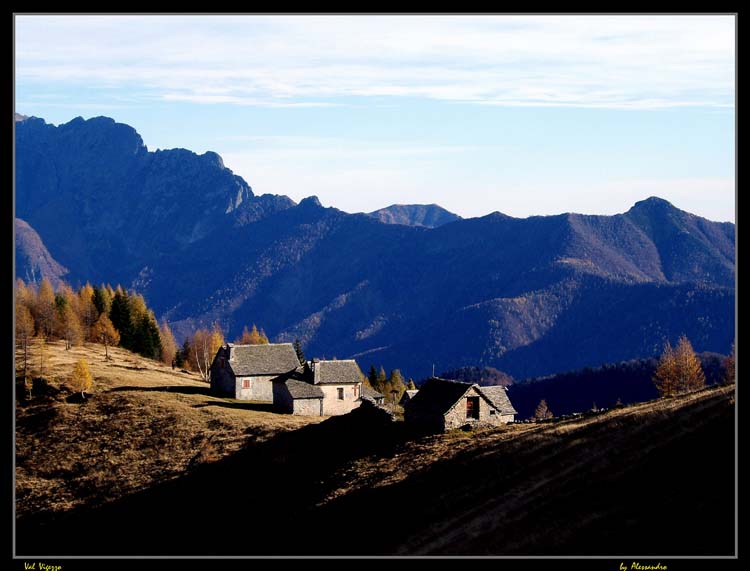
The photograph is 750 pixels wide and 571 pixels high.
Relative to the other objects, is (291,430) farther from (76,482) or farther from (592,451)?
(592,451)

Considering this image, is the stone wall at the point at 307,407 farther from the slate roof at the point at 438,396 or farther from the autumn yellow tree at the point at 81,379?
the autumn yellow tree at the point at 81,379

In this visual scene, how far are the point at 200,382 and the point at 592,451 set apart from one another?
224 feet

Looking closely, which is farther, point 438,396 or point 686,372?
point 686,372

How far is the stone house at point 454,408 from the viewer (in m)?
67.9

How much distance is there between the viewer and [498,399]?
71.8 meters

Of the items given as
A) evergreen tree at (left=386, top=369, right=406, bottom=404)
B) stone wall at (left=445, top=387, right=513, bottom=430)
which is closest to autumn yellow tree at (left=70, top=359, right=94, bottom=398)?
stone wall at (left=445, top=387, right=513, bottom=430)

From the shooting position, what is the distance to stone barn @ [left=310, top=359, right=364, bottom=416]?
8912 cm

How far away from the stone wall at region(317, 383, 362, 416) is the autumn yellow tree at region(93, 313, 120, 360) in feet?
144

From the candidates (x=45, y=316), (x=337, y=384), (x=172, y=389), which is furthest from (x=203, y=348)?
(x=337, y=384)

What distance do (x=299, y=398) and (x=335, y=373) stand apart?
239 inches

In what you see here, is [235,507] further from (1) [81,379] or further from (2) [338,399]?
(1) [81,379]

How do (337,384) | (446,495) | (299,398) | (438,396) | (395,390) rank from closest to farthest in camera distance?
(446,495)
(438,396)
(299,398)
(337,384)
(395,390)
